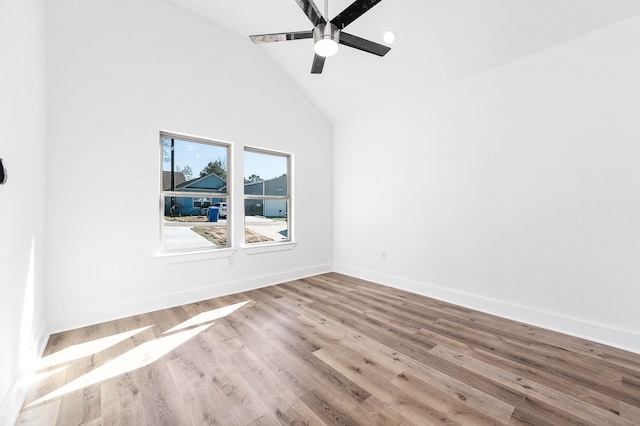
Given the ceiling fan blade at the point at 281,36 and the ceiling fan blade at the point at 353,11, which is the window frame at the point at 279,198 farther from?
the ceiling fan blade at the point at 353,11

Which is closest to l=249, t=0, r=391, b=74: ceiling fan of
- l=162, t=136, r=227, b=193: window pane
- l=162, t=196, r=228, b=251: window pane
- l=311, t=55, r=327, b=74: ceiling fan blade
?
l=311, t=55, r=327, b=74: ceiling fan blade

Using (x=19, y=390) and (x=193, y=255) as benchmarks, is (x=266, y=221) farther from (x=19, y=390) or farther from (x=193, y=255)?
(x=19, y=390)

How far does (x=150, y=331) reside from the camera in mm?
2438

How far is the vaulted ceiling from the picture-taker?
7.66 feet

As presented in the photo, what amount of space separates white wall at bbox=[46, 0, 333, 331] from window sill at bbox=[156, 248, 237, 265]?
0.18 feet

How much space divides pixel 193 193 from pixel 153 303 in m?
1.33

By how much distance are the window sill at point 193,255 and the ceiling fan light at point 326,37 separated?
260cm

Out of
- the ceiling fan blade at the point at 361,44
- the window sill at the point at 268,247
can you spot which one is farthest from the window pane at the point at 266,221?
the ceiling fan blade at the point at 361,44

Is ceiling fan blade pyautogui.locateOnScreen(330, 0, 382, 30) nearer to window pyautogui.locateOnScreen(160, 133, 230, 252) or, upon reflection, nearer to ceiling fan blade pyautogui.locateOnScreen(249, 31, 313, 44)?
ceiling fan blade pyautogui.locateOnScreen(249, 31, 313, 44)

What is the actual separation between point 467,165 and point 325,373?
2721mm

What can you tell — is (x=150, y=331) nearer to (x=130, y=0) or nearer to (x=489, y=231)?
(x=130, y=0)

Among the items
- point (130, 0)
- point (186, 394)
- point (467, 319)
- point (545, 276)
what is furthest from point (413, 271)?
point (130, 0)

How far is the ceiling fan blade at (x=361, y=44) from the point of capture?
7.93 ft

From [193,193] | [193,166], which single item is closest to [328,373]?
[193,193]
